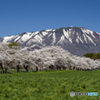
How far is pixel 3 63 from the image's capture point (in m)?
53.6

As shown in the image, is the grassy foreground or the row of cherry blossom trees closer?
the grassy foreground

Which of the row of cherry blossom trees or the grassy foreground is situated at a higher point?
the row of cherry blossom trees

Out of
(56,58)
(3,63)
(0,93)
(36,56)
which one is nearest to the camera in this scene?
(0,93)

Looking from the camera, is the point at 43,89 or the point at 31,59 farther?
the point at 31,59

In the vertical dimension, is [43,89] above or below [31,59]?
below

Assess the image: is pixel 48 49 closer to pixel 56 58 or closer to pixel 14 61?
pixel 56 58

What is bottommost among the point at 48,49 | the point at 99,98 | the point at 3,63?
the point at 99,98

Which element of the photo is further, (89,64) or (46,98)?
(89,64)

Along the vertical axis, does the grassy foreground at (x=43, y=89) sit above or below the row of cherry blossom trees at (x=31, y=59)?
below

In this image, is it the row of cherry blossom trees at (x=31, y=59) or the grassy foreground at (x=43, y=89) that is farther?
the row of cherry blossom trees at (x=31, y=59)

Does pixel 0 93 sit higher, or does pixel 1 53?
pixel 1 53

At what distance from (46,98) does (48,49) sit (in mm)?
78176

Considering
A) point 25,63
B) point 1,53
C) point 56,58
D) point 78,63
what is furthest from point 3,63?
point 78,63

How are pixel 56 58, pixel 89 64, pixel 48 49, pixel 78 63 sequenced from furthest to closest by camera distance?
1. pixel 89 64
2. pixel 78 63
3. pixel 48 49
4. pixel 56 58
